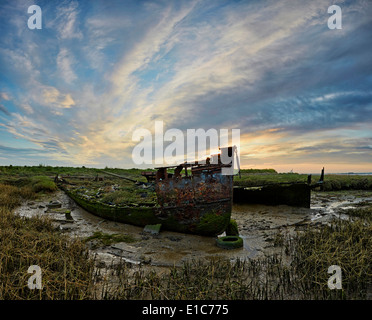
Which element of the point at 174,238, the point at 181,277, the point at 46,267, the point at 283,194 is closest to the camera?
the point at 46,267

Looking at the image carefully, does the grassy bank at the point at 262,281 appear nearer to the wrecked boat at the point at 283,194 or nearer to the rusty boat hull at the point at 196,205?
the rusty boat hull at the point at 196,205

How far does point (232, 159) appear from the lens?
967cm

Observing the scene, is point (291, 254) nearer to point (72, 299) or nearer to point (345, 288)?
point (345, 288)

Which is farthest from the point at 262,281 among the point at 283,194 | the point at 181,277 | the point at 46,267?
the point at 283,194

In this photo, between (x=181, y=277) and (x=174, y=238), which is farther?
(x=174, y=238)

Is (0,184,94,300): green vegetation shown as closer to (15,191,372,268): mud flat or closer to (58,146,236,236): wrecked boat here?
(15,191,372,268): mud flat

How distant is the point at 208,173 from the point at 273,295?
523 cm

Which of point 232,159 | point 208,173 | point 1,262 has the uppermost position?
point 232,159

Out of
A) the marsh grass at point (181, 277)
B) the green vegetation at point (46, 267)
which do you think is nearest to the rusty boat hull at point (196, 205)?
the marsh grass at point (181, 277)

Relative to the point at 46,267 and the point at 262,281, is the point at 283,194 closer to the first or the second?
the point at 262,281

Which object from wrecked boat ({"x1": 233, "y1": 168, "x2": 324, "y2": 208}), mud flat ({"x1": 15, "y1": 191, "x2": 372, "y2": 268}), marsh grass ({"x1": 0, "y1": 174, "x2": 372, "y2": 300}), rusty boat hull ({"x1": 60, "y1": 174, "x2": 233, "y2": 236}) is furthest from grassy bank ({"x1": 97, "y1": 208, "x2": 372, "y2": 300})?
wrecked boat ({"x1": 233, "y1": 168, "x2": 324, "y2": 208})

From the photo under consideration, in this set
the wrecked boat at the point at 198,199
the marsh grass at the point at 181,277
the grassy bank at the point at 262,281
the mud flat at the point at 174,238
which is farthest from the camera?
the wrecked boat at the point at 198,199
